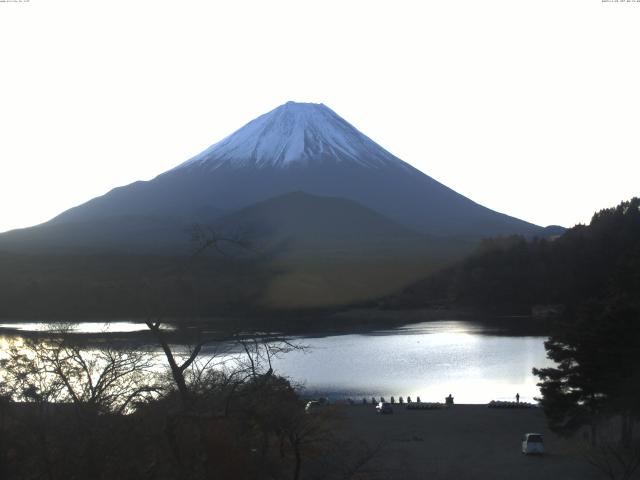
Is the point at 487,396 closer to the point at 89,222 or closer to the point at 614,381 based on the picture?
the point at 614,381

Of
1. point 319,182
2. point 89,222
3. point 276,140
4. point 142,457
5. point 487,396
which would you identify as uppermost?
point 276,140

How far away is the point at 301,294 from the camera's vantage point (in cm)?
2661

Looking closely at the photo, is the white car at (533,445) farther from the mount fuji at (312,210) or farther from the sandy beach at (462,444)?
the mount fuji at (312,210)

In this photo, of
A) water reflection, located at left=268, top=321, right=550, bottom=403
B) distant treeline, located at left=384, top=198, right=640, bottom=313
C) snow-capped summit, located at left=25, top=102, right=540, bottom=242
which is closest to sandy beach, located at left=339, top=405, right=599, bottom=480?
water reflection, located at left=268, top=321, right=550, bottom=403

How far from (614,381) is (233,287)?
13.3 ft

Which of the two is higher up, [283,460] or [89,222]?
[89,222]

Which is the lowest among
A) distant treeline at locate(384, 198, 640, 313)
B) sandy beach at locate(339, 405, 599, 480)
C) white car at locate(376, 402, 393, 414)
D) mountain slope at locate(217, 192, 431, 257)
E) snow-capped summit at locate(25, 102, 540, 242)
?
sandy beach at locate(339, 405, 599, 480)

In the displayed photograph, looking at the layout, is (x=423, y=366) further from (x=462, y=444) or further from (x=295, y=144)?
(x=295, y=144)

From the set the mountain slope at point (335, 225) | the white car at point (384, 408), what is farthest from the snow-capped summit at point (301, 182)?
the white car at point (384, 408)

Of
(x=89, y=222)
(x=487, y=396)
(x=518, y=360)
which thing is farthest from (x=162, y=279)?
(x=89, y=222)

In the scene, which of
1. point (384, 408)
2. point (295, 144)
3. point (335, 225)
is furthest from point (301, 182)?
point (384, 408)

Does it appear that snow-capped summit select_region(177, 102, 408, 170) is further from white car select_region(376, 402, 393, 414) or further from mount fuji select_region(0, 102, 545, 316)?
white car select_region(376, 402, 393, 414)

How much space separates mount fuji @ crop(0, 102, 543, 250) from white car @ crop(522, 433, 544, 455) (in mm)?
50195

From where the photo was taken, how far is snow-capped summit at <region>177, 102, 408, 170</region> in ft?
257
